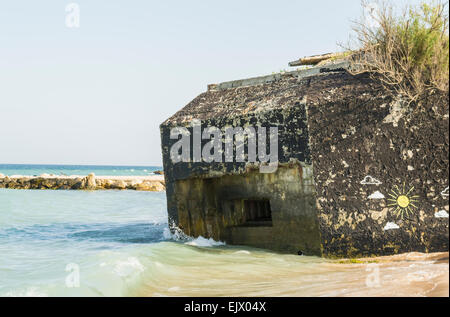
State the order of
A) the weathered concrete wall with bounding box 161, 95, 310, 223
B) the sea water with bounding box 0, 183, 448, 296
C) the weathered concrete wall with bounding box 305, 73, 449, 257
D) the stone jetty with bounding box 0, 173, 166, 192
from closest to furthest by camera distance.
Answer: the sea water with bounding box 0, 183, 448, 296 < the weathered concrete wall with bounding box 305, 73, 449, 257 < the weathered concrete wall with bounding box 161, 95, 310, 223 < the stone jetty with bounding box 0, 173, 166, 192

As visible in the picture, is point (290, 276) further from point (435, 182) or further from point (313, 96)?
point (313, 96)

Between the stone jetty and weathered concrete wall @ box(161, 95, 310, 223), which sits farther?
the stone jetty

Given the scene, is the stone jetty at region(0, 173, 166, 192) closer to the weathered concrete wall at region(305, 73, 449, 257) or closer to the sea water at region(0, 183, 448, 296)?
the sea water at region(0, 183, 448, 296)

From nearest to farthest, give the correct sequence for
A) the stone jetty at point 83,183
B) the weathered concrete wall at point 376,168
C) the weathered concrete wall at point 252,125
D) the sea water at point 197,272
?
the sea water at point 197,272
the weathered concrete wall at point 376,168
the weathered concrete wall at point 252,125
the stone jetty at point 83,183

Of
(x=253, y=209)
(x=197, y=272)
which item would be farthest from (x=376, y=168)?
(x=253, y=209)

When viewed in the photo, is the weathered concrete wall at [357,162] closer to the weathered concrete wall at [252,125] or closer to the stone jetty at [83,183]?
the weathered concrete wall at [252,125]

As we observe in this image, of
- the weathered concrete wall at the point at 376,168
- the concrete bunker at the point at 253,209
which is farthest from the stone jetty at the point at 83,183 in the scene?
the weathered concrete wall at the point at 376,168

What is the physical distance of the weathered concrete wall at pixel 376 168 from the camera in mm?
4574

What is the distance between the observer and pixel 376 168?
481 cm

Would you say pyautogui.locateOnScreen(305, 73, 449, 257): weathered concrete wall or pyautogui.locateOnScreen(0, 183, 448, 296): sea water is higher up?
pyautogui.locateOnScreen(305, 73, 449, 257): weathered concrete wall

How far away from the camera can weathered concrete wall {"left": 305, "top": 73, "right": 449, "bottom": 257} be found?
15.0ft

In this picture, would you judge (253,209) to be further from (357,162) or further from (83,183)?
(83,183)

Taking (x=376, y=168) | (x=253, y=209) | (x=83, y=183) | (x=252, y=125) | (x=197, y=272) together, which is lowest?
(x=83, y=183)

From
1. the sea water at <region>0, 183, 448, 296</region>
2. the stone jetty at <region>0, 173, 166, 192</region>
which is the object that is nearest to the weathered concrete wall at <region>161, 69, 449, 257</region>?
the sea water at <region>0, 183, 448, 296</region>
